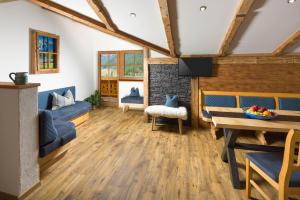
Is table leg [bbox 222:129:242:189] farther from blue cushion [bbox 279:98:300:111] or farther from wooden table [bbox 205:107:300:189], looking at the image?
blue cushion [bbox 279:98:300:111]

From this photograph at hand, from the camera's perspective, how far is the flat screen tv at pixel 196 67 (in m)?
4.62

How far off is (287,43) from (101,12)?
10.7 ft

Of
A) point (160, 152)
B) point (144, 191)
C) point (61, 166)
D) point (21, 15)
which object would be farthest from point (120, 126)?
point (21, 15)

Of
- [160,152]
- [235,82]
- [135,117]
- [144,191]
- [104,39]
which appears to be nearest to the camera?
[144,191]

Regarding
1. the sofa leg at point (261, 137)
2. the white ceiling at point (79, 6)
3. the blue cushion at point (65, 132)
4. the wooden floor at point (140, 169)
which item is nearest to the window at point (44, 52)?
the white ceiling at point (79, 6)

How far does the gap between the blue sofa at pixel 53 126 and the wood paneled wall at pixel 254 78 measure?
9.62 ft

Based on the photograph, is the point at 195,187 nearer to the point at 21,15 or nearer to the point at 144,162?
the point at 144,162

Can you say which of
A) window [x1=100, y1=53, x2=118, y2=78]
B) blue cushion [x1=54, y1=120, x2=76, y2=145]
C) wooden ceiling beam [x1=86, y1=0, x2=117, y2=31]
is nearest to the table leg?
A: blue cushion [x1=54, y1=120, x2=76, y2=145]

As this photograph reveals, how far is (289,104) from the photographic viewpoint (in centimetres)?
417

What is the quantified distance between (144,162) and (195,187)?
863 millimetres

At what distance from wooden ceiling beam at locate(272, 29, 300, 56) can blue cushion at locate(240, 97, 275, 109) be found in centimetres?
94

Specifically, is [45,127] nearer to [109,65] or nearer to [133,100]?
[133,100]

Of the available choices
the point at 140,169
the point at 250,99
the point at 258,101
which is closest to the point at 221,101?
the point at 250,99

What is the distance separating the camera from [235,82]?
463 centimetres
